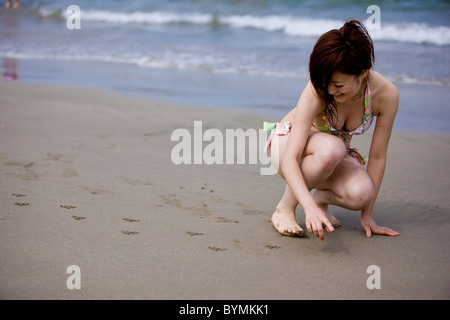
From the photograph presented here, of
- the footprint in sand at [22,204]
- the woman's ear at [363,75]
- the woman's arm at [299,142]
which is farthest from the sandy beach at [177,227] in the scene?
the woman's ear at [363,75]

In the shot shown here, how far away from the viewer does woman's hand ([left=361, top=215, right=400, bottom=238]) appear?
9.21ft

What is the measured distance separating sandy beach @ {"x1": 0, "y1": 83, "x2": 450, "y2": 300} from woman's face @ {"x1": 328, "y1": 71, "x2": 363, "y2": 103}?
0.76 meters

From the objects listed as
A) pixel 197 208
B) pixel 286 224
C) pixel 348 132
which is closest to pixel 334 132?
pixel 348 132

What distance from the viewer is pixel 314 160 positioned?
259cm

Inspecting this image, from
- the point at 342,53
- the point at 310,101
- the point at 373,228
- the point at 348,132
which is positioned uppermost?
the point at 342,53

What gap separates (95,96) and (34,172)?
9.11 ft

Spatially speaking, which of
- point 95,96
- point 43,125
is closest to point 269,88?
point 95,96

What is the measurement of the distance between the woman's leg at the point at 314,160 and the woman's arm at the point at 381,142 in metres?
0.26

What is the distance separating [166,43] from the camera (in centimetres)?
1119

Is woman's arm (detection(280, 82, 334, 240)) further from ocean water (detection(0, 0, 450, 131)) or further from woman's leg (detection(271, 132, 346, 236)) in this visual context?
ocean water (detection(0, 0, 450, 131))

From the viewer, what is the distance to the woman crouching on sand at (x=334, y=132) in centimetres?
229

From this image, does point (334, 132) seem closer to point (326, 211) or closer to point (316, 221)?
point (326, 211)

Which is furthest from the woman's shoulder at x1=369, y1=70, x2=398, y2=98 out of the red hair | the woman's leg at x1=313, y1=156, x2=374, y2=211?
the woman's leg at x1=313, y1=156, x2=374, y2=211

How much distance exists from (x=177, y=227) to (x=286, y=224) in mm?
576
